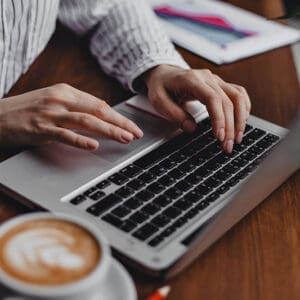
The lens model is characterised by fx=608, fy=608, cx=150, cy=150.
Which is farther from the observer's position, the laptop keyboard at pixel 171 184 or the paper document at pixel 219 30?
the paper document at pixel 219 30

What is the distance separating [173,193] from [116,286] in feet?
0.59

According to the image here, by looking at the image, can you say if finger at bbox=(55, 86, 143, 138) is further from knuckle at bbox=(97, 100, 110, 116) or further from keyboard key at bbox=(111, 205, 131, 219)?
keyboard key at bbox=(111, 205, 131, 219)

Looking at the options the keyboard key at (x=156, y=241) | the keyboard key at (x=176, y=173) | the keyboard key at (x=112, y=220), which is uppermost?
the keyboard key at (x=112, y=220)

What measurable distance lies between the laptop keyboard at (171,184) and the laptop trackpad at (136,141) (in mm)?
21

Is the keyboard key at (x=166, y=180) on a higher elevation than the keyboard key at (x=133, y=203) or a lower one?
lower

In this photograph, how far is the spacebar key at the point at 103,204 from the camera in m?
0.64

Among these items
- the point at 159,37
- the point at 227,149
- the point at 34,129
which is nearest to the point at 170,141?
the point at 227,149

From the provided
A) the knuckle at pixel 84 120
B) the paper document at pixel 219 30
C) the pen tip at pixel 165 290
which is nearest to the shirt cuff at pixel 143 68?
the paper document at pixel 219 30

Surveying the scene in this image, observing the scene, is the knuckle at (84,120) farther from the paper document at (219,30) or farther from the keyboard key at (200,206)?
the paper document at (219,30)

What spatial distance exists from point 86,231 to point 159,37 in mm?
585

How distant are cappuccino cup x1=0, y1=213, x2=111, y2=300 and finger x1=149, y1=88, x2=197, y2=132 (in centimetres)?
34

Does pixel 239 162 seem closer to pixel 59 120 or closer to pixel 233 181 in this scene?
pixel 233 181

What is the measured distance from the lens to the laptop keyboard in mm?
631

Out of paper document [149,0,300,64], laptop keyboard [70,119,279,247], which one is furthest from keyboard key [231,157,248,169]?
paper document [149,0,300,64]
